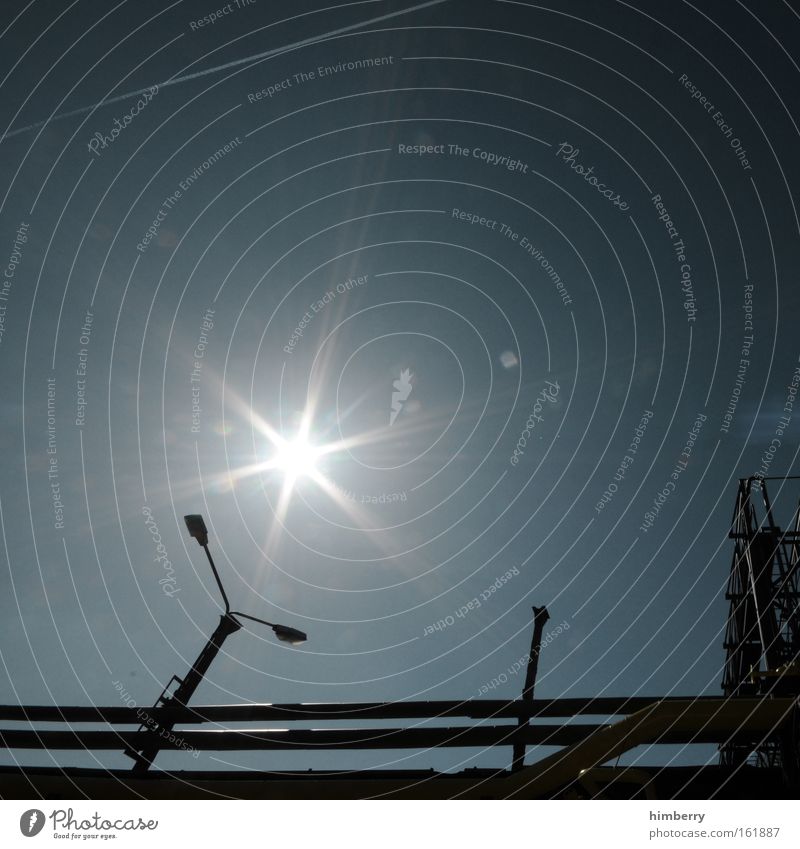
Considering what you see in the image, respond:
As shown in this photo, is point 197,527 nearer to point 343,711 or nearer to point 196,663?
point 196,663

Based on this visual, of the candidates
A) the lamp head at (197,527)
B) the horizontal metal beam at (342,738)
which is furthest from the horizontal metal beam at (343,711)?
the lamp head at (197,527)

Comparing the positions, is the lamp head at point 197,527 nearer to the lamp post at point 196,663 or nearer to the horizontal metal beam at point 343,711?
the lamp post at point 196,663

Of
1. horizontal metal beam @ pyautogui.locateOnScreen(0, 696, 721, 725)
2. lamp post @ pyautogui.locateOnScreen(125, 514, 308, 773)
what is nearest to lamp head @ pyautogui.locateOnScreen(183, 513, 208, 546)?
lamp post @ pyautogui.locateOnScreen(125, 514, 308, 773)

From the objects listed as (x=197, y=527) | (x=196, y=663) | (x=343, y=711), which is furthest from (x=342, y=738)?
(x=197, y=527)

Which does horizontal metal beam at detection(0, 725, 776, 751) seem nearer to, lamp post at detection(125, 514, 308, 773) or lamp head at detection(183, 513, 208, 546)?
lamp post at detection(125, 514, 308, 773)
